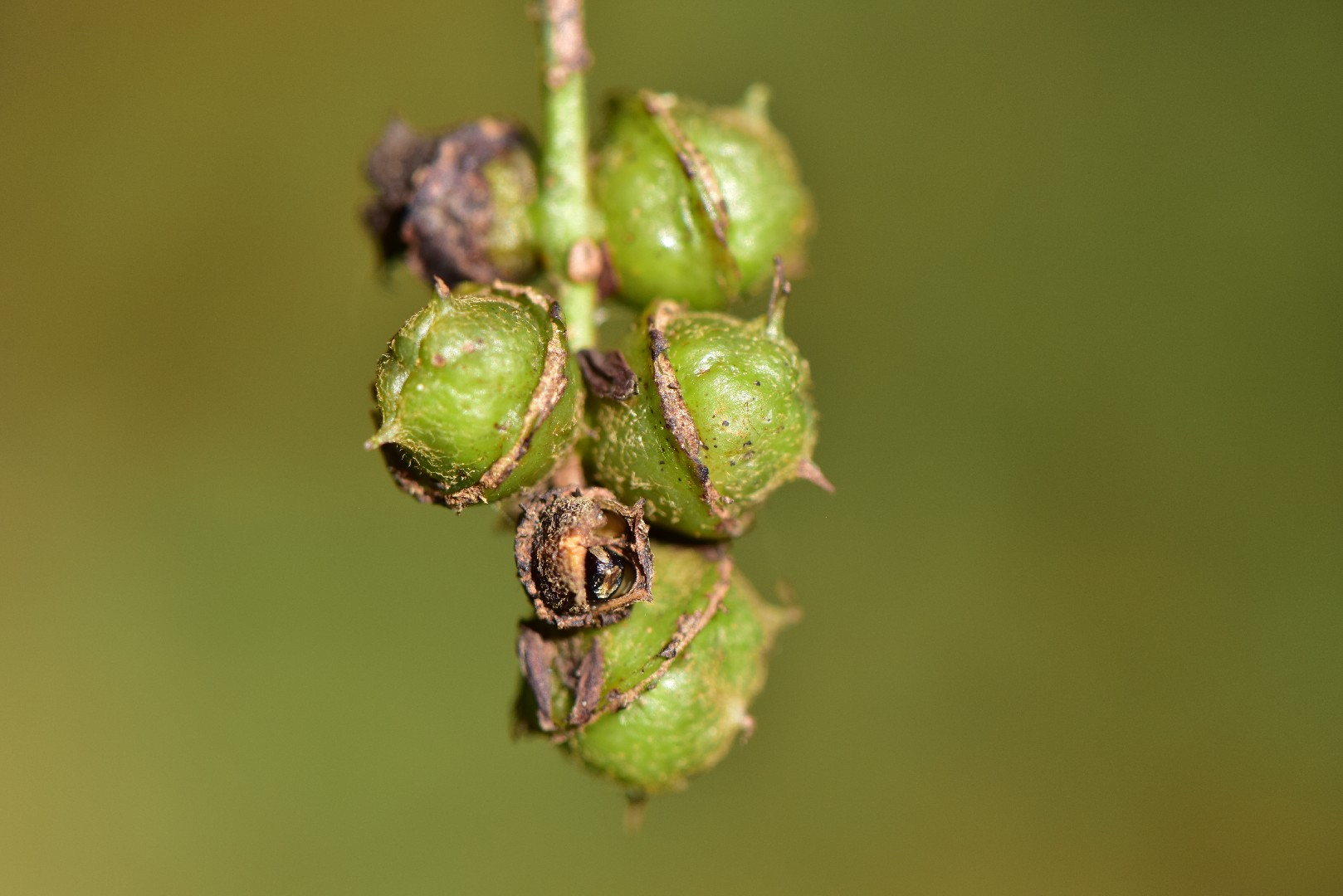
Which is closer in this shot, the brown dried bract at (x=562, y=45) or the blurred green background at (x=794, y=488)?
the brown dried bract at (x=562, y=45)

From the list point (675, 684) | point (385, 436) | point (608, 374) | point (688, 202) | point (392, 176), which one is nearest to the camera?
point (385, 436)

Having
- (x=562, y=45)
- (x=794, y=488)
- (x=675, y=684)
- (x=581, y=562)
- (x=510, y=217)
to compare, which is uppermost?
(x=562, y=45)

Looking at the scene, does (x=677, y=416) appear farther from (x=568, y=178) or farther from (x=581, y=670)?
(x=568, y=178)

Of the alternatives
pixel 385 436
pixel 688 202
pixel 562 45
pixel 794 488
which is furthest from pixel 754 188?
pixel 794 488

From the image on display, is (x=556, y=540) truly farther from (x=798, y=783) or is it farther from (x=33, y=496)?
(x=33, y=496)

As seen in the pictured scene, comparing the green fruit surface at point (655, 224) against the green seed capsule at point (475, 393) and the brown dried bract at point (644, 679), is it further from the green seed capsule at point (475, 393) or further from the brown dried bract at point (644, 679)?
the brown dried bract at point (644, 679)

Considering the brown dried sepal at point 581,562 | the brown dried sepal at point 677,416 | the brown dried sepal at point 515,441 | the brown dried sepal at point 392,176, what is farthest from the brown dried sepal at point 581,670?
the brown dried sepal at point 392,176
